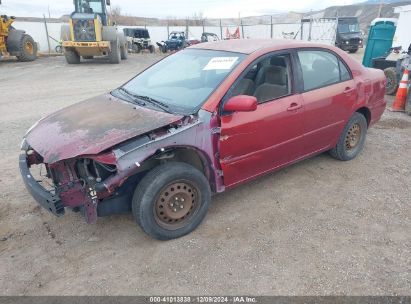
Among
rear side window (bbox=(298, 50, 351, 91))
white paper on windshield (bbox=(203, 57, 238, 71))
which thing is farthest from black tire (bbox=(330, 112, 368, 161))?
white paper on windshield (bbox=(203, 57, 238, 71))

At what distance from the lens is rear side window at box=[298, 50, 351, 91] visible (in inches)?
152

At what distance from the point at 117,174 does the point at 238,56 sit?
167 centimetres

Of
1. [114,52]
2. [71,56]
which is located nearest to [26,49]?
[71,56]

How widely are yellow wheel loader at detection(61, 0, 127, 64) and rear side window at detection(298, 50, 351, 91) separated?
13544mm

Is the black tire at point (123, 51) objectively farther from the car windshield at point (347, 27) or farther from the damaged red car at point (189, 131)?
the damaged red car at point (189, 131)

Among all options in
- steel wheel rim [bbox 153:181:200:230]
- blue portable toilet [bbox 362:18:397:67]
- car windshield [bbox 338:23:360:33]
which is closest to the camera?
steel wheel rim [bbox 153:181:200:230]

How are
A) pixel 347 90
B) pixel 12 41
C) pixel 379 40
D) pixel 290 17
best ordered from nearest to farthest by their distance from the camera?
pixel 347 90
pixel 379 40
pixel 12 41
pixel 290 17

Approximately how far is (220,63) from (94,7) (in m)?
16.1

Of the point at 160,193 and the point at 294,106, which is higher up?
the point at 294,106

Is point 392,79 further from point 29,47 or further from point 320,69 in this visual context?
point 29,47

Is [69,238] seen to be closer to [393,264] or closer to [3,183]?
[3,183]

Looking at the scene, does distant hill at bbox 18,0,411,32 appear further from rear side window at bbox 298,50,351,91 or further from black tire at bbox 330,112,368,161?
rear side window at bbox 298,50,351,91

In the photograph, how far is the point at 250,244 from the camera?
10.1ft

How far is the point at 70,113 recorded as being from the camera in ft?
11.4
